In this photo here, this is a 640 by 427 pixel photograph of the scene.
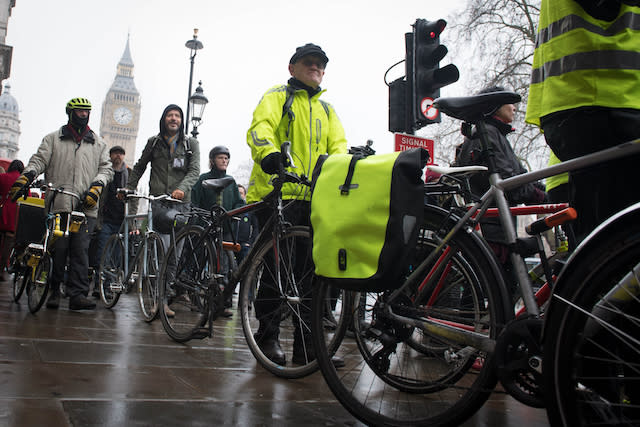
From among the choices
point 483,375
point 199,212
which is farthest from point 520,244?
point 199,212

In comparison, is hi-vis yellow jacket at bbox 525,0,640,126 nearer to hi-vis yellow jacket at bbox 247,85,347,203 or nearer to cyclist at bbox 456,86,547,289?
cyclist at bbox 456,86,547,289

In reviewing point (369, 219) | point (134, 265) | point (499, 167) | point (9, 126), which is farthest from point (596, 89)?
point (9, 126)

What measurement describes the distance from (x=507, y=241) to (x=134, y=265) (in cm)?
444

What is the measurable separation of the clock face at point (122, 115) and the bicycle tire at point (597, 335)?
150642mm

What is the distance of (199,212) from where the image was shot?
4.40 metres

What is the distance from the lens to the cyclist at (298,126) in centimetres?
384

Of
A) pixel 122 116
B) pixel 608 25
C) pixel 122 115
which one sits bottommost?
pixel 608 25

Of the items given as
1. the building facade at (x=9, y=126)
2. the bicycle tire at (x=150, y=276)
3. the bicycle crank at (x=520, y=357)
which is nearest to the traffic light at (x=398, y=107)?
the bicycle tire at (x=150, y=276)

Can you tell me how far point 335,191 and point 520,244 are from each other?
0.78m

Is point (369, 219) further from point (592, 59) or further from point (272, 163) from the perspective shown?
point (272, 163)

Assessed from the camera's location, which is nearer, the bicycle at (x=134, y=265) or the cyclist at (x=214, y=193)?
the bicycle at (x=134, y=265)

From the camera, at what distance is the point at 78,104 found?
6.02m

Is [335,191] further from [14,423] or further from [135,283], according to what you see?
[135,283]

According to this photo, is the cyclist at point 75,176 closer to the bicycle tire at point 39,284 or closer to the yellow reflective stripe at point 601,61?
the bicycle tire at point 39,284
